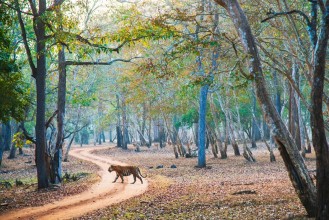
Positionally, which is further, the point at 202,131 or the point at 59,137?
the point at 202,131

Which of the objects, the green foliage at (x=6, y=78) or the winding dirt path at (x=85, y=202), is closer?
the winding dirt path at (x=85, y=202)

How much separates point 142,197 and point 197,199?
2342 mm

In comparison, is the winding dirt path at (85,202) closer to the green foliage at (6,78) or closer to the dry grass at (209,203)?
the dry grass at (209,203)

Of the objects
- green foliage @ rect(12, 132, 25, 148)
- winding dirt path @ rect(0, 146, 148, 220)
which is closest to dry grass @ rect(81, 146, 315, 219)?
winding dirt path @ rect(0, 146, 148, 220)

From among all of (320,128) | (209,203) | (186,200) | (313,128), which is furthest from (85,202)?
(320,128)

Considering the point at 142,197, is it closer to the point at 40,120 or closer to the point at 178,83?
the point at 40,120

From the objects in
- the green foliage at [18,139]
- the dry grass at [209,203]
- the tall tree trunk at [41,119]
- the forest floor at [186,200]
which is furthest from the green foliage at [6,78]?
the dry grass at [209,203]

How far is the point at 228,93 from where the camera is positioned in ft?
99.8

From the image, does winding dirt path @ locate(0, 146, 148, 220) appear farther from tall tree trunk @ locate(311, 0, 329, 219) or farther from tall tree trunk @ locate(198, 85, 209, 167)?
tall tree trunk @ locate(198, 85, 209, 167)

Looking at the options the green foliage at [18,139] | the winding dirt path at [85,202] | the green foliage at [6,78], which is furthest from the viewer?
the green foliage at [18,139]

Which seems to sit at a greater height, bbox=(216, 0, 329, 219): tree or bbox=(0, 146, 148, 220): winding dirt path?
bbox=(216, 0, 329, 219): tree

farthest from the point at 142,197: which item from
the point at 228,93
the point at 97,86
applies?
the point at 97,86

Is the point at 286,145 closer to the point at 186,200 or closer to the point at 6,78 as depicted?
the point at 186,200

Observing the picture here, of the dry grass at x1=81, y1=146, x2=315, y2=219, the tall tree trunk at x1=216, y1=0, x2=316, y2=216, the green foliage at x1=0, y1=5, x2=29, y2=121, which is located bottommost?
the dry grass at x1=81, y1=146, x2=315, y2=219
